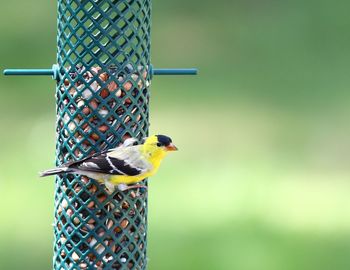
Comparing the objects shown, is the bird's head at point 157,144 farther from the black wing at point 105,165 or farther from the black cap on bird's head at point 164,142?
the black wing at point 105,165

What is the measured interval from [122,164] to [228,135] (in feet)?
20.8

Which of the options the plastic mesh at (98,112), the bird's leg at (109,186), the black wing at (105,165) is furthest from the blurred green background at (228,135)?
the black wing at (105,165)

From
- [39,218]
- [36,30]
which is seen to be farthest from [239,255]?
[36,30]

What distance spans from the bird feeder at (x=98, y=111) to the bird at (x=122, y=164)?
0.13 m

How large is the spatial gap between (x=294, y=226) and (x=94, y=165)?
4.50 meters

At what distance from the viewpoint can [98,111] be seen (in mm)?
4098

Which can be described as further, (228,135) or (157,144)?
(228,135)

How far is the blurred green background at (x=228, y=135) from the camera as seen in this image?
25.6 ft

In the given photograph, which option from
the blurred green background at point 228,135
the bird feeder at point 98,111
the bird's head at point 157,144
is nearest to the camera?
the bird's head at point 157,144

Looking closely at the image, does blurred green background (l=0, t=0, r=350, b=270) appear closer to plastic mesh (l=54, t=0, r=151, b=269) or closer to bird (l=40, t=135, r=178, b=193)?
plastic mesh (l=54, t=0, r=151, b=269)

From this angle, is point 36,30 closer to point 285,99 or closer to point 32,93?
point 32,93

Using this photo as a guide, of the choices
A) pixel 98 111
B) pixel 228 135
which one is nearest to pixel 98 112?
pixel 98 111

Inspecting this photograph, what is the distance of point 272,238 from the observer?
7.81 m

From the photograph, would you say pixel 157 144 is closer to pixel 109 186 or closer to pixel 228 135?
pixel 109 186
